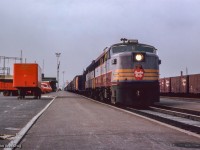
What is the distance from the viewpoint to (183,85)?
4150cm

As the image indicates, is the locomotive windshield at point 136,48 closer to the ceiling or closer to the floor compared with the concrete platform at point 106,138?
closer to the ceiling

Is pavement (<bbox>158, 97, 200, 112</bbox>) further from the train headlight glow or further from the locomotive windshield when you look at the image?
the locomotive windshield

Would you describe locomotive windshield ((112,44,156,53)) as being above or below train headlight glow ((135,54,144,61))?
above

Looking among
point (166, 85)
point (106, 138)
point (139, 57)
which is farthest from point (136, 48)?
point (166, 85)

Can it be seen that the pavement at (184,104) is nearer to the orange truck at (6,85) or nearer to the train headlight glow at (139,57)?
the train headlight glow at (139,57)

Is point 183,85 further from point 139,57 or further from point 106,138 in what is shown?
point 106,138

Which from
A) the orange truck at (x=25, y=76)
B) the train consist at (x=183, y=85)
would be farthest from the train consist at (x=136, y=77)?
the train consist at (x=183, y=85)

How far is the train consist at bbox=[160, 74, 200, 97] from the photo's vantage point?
123ft

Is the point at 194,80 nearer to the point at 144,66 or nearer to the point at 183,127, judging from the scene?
the point at 144,66

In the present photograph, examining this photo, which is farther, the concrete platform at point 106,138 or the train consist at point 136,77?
the train consist at point 136,77

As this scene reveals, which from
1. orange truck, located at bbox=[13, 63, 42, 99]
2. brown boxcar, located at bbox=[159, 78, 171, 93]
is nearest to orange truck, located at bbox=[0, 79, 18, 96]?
orange truck, located at bbox=[13, 63, 42, 99]

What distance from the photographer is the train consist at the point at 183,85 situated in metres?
37.6

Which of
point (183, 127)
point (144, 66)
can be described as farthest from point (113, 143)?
point (144, 66)

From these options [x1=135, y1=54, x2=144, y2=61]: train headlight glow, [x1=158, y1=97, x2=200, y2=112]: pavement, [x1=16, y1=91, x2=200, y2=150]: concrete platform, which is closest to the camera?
[x1=16, y1=91, x2=200, y2=150]: concrete platform
